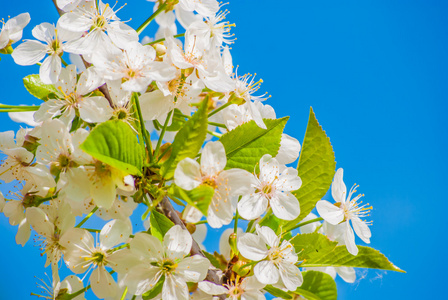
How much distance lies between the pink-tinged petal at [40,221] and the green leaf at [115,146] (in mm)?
197

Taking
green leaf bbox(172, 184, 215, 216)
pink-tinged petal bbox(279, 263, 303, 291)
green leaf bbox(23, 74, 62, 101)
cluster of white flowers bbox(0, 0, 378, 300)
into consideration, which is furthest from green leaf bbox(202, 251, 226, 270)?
green leaf bbox(23, 74, 62, 101)

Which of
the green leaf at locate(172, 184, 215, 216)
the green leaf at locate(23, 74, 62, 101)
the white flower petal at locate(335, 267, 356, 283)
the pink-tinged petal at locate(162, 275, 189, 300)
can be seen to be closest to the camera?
the green leaf at locate(172, 184, 215, 216)

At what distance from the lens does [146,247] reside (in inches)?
22.8

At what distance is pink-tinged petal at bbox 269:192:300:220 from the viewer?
654mm

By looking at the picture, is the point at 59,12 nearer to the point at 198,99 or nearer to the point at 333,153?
the point at 198,99

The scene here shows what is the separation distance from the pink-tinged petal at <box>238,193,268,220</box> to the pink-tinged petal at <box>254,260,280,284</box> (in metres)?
0.07

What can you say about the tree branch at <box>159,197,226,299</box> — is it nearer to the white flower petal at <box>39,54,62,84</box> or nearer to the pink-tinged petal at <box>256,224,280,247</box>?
the pink-tinged petal at <box>256,224,280,247</box>

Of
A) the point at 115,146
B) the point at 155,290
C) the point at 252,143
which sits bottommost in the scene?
the point at 155,290

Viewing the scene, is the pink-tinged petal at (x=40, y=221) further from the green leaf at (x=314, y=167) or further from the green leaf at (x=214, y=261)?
the green leaf at (x=314, y=167)

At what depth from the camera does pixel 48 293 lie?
0.81 meters

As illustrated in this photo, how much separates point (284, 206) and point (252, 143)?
0.11m

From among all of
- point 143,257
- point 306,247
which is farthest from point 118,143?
point 306,247

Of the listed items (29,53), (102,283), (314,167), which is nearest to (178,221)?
(102,283)

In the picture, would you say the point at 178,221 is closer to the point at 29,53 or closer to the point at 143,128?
the point at 143,128
